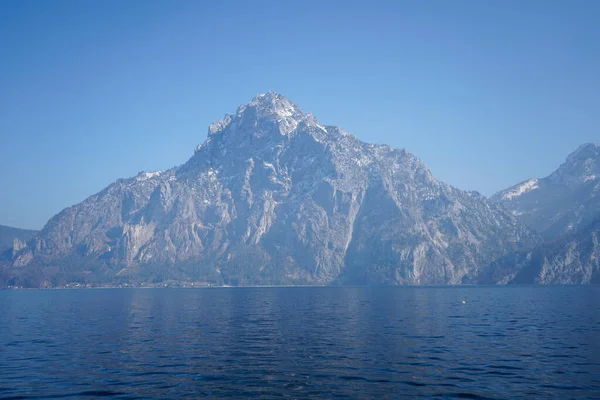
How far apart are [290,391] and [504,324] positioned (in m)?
67.9

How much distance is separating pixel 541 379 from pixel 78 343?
66.4 metres

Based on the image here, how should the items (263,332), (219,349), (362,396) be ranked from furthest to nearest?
1. (263,332)
2. (219,349)
3. (362,396)

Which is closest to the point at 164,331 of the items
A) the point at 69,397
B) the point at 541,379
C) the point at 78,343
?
the point at 78,343

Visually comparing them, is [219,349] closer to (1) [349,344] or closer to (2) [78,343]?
(1) [349,344]

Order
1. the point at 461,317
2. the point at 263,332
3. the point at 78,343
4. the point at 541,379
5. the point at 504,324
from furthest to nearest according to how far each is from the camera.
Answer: the point at 461,317
the point at 504,324
the point at 263,332
the point at 78,343
the point at 541,379

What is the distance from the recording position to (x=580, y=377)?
169 ft

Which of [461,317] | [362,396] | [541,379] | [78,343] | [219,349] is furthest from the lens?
[461,317]

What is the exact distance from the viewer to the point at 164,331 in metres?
92.8

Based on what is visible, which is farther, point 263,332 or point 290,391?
point 263,332

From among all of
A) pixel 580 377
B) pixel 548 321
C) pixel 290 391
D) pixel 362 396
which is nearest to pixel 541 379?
pixel 580 377

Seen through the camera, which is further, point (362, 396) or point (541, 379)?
point (541, 379)

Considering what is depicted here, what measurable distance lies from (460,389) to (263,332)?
48.9 m

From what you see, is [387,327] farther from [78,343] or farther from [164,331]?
[78,343]

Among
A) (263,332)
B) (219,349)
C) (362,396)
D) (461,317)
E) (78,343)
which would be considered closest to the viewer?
(362,396)
